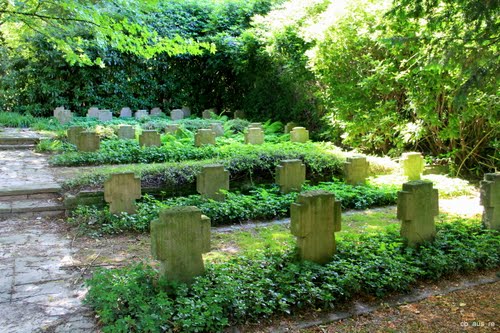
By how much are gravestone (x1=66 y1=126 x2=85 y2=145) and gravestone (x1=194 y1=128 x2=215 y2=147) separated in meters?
2.61

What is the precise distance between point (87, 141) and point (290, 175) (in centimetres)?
468

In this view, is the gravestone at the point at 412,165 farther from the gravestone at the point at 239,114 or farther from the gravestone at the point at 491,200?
the gravestone at the point at 239,114

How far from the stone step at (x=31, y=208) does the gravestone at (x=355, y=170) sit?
480 centimetres

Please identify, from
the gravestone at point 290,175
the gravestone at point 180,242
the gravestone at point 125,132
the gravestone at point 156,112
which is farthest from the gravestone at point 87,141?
the gravestone at point 156,112

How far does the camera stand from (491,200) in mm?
5848

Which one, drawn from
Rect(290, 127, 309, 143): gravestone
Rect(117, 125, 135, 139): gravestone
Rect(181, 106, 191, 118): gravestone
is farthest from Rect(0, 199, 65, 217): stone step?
Rect(181, 106, 191, 118): gravestone

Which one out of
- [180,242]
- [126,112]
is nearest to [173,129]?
[126,112]

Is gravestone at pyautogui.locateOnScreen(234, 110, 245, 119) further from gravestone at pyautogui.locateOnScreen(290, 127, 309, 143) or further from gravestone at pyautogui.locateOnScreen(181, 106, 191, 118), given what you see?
gravestone at pyautogui.locateOnScreen(290, 127, 309, 143)

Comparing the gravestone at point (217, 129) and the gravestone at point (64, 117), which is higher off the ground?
the gravestone at point (64, 117)

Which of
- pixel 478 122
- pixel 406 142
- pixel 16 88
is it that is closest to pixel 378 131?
pixel 406 142

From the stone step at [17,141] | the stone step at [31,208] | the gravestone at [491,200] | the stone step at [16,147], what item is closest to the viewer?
the gravestone at [491,200]

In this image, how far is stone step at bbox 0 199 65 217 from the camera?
6816 millimetres

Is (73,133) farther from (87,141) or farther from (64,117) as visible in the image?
(64,117)

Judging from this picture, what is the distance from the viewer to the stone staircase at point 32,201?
686 cm
